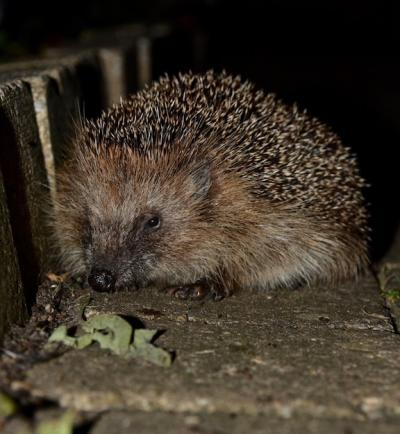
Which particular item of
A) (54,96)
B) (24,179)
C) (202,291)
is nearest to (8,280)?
(24,179)

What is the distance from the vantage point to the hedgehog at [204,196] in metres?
2.79

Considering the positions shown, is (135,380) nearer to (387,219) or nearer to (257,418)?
(257,418)

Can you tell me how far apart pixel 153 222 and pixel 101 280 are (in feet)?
1.21

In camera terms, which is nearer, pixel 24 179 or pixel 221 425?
pixel 221 425

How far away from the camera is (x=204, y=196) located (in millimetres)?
2936

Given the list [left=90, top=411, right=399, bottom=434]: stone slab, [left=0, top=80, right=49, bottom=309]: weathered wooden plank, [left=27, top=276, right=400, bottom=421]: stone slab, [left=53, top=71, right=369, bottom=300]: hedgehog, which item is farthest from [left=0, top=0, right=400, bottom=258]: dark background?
[left=90, top=411, right=399, bottom=434]: stone slab

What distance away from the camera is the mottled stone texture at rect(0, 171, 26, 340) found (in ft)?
7.02

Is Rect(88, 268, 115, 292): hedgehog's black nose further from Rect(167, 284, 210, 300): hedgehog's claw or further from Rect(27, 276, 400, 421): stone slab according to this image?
Rect(167, 284, 210, 300): hedgehog's claw

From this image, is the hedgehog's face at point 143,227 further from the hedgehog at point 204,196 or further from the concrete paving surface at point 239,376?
the concrete paving surface at point 239,376

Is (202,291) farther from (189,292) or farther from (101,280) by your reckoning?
(101,280)

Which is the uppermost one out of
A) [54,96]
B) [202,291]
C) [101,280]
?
[54,96]

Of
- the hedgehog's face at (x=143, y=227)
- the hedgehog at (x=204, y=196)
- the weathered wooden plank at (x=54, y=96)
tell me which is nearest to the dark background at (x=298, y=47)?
the hedgehog at (x=204, y=196)

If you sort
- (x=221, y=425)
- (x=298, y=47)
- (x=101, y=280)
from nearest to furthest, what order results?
(x=221, y=425) → (x=101, y=280) → (x=298, y=47)

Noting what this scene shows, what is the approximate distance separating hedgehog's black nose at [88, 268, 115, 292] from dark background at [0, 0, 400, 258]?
1.73 meters
